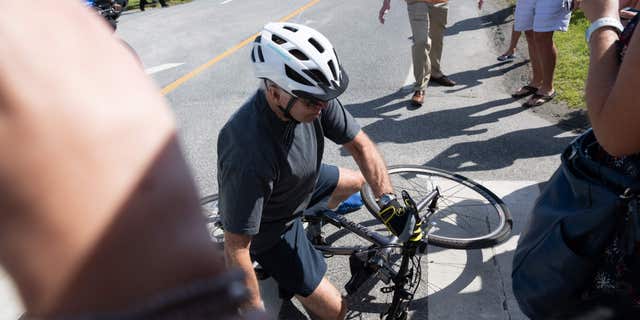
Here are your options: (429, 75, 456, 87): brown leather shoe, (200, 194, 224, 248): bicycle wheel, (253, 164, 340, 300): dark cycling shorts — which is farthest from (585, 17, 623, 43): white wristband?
(429, 75, 456, 87): brown leather shoe

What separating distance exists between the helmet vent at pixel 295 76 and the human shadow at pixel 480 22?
8065 millimetres

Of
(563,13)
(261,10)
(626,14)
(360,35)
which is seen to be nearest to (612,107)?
(626,14)

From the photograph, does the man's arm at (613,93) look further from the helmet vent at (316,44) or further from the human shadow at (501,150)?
the human shadow at (501,150)

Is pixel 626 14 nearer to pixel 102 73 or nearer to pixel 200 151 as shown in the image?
pixel 102 73

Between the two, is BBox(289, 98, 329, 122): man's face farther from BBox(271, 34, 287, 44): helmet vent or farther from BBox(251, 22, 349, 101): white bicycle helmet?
BBox(271, 34, 287, 44): helmet vent

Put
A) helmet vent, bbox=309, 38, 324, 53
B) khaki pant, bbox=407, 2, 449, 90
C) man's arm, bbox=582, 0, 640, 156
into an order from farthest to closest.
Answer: khaki pant, bbox=407, 2, 449, 90 → helmet vent, bbox=309, 38, 324, 53 → man's arm, bbox=582, 0, 640, 156

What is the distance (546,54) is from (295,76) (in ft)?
14.9

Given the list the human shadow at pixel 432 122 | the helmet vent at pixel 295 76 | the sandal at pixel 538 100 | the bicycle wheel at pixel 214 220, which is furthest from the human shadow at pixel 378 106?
the helmet vent at pixel 295 76

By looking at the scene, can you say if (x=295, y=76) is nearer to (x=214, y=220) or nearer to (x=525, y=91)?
(x=214, y=220)

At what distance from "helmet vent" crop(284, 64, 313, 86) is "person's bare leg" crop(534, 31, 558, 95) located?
14.4ft

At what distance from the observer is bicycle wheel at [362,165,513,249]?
361 centimetres

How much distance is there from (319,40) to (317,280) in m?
1.45

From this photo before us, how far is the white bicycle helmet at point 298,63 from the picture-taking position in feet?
8.35

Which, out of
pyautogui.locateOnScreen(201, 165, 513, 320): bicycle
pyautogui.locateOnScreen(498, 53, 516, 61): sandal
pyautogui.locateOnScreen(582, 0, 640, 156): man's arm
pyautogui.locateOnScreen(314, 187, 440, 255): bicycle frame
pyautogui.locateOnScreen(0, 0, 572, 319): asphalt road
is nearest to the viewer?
pyautogui.locateOnScreen(582, 0, 640, 156): man's arm
